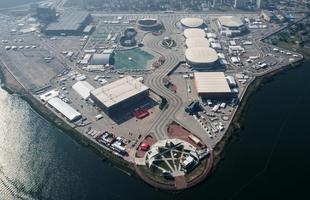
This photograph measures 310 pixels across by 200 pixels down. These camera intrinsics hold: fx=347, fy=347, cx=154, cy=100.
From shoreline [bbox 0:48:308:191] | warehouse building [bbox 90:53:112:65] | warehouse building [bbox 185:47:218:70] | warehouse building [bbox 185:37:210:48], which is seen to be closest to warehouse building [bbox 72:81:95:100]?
shoreline [bbox 0:48:308:191]

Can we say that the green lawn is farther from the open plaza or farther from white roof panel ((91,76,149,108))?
white roof panel ((91,76,149,108))

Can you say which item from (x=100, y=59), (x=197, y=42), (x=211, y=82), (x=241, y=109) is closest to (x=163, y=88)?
(x=211, y=82)

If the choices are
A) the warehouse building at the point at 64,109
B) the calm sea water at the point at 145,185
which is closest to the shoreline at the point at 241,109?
the calm sea water at the point at 145,185

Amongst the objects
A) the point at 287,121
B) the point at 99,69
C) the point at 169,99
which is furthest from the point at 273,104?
the point at 99,69

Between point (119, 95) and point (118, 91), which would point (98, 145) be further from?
point (118, 91)

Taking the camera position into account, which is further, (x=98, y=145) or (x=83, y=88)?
(x=83, y=88)

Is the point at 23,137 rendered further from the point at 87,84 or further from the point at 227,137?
the point at 227,137

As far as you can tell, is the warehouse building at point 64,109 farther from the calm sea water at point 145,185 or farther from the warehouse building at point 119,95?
the warehouse building at point 119,95
